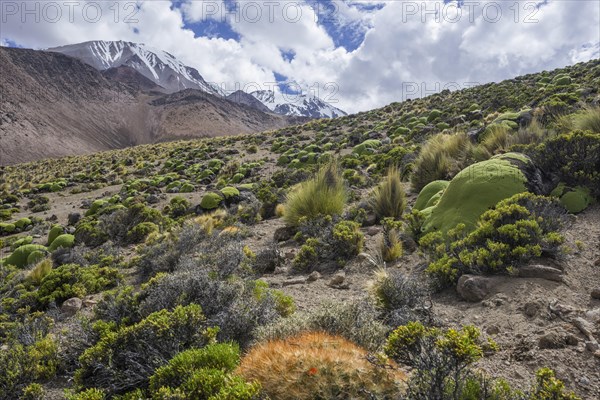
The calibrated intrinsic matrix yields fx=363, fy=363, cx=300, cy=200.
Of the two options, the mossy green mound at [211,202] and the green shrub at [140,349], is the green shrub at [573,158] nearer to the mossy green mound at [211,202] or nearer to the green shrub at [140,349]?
the green shrub at [140,349]

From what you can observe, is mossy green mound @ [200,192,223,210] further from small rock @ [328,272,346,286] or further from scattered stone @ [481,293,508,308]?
scattered stone @ [481,293,508,308]

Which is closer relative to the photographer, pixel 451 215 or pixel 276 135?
pixel 451 215

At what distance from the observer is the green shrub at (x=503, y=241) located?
155 inches

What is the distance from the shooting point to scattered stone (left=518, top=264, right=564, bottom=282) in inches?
144

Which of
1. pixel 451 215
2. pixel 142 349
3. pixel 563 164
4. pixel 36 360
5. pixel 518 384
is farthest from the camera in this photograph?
pixel 563 164

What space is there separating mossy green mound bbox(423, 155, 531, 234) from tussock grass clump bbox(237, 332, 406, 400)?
3.50 meters

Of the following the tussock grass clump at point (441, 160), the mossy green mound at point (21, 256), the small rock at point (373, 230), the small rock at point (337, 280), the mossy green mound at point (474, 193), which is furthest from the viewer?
the mossy green mound at point (21, 256)

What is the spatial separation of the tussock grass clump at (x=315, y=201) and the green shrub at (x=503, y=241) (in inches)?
116

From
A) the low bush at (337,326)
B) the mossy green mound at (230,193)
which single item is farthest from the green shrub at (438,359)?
the mossy green mound at (230,193)

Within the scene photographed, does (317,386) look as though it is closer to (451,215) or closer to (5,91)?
(451,215)

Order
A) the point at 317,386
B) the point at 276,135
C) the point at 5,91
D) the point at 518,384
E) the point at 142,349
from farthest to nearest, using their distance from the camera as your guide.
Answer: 1. the point at 5,91
2. the point at 276,135
3. the point at 142,349
4. the point at 518,384
5. the point at 317,386

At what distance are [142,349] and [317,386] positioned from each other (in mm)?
1855

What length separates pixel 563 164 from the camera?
585 cm

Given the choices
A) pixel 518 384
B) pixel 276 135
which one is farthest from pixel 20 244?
pixel 276 135
